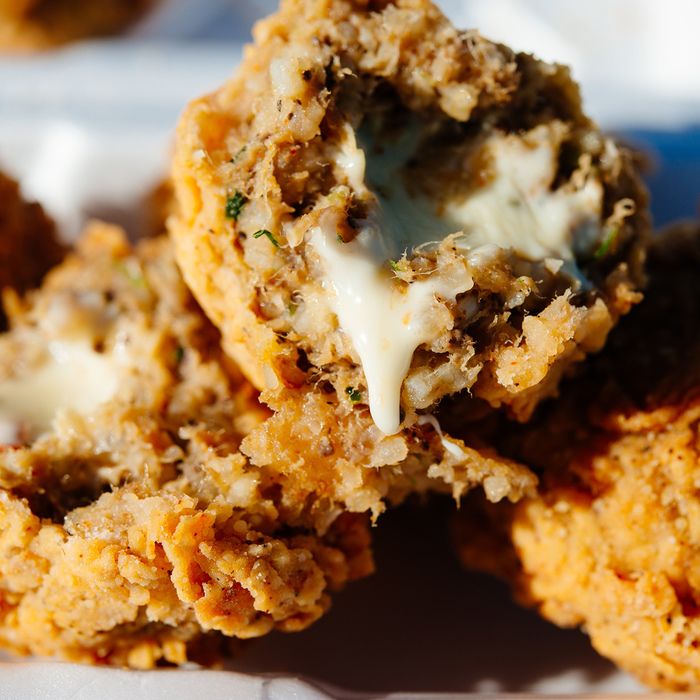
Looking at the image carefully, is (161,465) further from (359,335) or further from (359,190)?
(359,190)

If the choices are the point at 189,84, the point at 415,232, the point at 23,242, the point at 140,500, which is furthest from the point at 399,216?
the point at 189,84

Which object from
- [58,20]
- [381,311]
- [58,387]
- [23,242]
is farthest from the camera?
[58,20]

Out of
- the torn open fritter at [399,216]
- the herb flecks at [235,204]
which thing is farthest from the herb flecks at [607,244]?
the herb flecks at [235,204]

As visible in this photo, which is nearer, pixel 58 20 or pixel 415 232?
pixel 415 232

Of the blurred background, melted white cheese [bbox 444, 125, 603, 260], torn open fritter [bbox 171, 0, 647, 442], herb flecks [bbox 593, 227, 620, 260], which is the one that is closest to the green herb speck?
torn open fritter [bbox 171, 0, 647, 442]

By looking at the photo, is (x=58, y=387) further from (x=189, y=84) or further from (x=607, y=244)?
(x=189, y=84)

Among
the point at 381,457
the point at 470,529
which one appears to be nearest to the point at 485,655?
the point at 470,529
